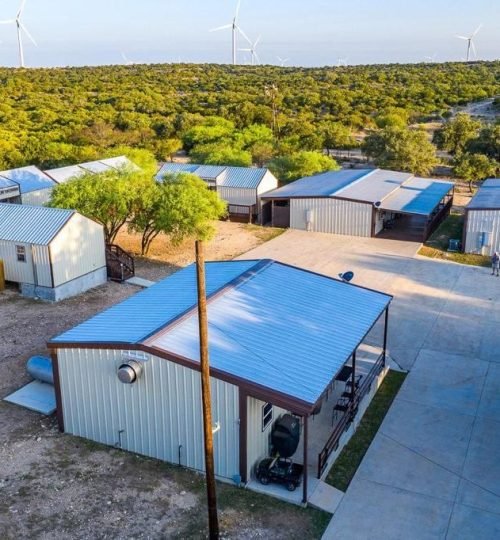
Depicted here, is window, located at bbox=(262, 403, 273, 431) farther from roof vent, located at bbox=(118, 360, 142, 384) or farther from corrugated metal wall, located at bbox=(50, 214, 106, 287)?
corrugated metal wall, located at bbox=(50, 214, 106, 287)

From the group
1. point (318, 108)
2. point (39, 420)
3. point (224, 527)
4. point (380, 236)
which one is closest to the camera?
point (224, 527)

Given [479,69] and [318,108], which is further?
[479,69]

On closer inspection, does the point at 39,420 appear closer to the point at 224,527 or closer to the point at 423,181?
the point at 224,527

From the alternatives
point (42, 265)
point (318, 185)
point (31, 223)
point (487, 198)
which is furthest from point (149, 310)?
point (318, 185)

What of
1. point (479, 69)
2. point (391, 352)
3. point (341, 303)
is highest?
point (479, 69)

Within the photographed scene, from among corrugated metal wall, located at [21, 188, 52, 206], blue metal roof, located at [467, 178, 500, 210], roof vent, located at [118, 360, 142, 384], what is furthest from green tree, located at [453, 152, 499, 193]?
roof vent, located at [118, 360, 142, 384]

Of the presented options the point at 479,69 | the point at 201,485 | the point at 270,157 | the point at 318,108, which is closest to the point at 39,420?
the point at 201,485

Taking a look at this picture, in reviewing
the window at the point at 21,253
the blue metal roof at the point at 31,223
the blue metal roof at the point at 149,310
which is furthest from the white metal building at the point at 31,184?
the blue metal roof at the point at 149,310
